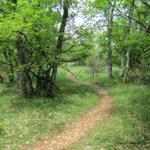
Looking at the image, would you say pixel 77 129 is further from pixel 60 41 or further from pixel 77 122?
pixel 60 41

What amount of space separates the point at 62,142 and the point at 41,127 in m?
2.35

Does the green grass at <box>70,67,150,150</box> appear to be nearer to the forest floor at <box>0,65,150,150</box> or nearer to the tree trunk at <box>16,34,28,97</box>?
the forest floor at <box>0,65,150,150</box>

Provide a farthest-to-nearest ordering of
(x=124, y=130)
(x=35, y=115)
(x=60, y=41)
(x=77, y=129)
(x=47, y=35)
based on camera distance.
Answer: (x=60, y=41) → (x=47, y=35) → (x=35, y=115) → (x=77, y=129) → (x=124, y=130)

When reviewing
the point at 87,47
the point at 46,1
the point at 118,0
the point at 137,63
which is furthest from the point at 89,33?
the point at 137,63

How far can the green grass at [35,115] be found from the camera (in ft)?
48.5

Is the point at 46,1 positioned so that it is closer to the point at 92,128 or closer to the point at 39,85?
the point at 39,85

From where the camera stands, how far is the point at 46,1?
2208cm

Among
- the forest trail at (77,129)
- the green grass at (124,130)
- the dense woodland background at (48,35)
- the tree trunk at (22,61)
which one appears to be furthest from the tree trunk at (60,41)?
the green grass at (124,130)

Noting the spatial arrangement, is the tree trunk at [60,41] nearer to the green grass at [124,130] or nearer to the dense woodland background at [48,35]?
the dense woodland background at [48,35]

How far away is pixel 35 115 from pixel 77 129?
3.44m

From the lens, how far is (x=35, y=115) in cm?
1866

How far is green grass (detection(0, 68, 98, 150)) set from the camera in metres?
14.8

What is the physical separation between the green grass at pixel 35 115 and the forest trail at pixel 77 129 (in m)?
0.47

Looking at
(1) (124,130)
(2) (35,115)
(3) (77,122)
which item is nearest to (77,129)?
(3) (77,122)
